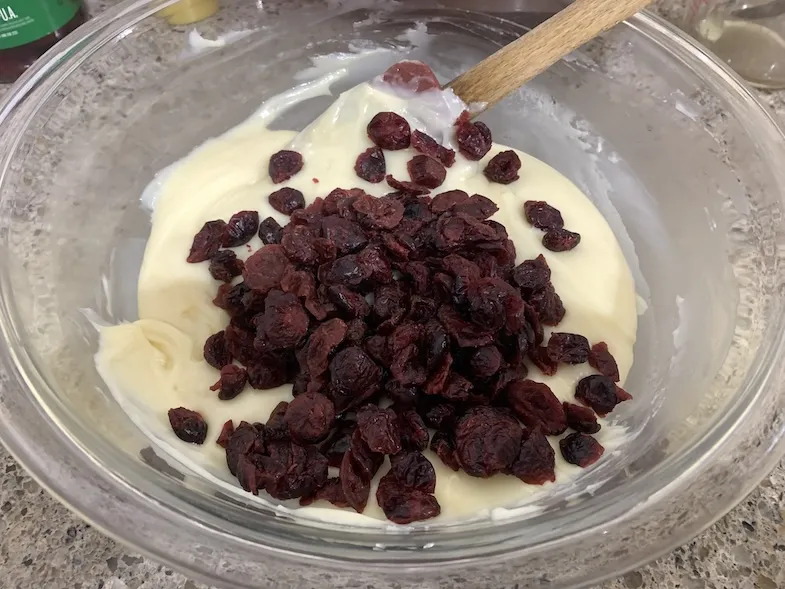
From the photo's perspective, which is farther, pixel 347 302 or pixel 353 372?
pixel 347 302

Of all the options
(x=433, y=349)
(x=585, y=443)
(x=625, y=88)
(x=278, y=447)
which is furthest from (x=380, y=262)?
(x=625, y=88)

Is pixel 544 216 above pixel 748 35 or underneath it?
underneath

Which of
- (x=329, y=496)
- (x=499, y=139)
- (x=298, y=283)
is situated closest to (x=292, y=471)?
(x=329, y=496)

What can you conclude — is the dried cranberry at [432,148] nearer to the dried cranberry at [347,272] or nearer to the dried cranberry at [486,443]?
the dried cranberry at [347,272]

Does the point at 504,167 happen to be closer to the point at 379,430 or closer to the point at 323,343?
the point at 323,343

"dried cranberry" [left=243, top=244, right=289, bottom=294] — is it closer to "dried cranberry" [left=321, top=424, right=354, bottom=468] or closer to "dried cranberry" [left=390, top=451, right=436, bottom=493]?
"dried cranberry" [left=321, top=424, right=354, bottom=468]

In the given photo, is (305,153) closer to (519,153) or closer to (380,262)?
(380,262)
